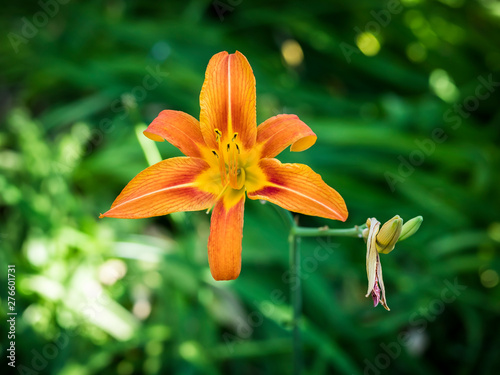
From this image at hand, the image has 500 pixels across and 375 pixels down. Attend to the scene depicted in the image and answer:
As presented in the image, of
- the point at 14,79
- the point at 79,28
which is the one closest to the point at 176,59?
the point at 79,28

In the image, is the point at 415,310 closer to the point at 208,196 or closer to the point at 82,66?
the point at 208,196

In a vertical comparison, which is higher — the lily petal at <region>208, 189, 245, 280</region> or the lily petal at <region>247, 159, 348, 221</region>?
the lily petal at <region>247, 159, 348, 221</region>
